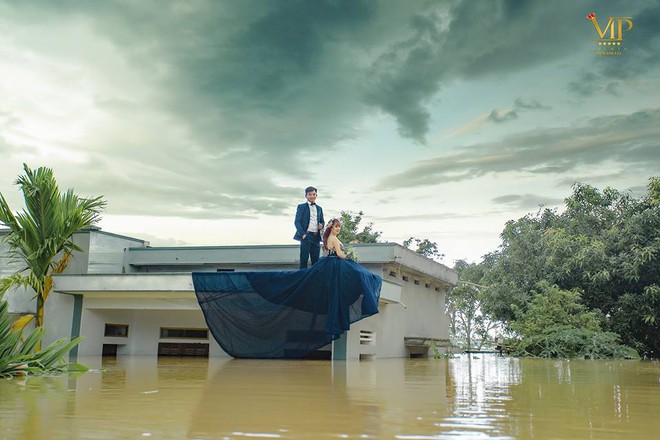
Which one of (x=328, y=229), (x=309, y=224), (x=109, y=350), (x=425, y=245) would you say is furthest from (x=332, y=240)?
(x=425, y=245)

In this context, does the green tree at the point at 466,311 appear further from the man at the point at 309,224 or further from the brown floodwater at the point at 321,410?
the brown floodwater at the point at 321,410

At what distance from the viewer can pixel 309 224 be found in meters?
10.3

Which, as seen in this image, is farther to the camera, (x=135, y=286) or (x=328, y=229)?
(x=135, y=286)

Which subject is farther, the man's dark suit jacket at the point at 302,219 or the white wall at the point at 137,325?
the white wall at the point at 137,325

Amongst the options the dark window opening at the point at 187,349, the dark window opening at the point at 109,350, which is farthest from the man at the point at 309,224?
the dark window opening at the point at 109,350

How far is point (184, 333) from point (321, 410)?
10186 millimetres

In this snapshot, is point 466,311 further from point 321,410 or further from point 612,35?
point 321,410

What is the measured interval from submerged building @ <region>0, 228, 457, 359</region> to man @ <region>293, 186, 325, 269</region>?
5.22 ft

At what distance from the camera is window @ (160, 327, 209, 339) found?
13031 millimetres

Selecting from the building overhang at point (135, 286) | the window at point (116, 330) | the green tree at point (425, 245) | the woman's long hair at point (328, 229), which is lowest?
the window at point (116, 330)

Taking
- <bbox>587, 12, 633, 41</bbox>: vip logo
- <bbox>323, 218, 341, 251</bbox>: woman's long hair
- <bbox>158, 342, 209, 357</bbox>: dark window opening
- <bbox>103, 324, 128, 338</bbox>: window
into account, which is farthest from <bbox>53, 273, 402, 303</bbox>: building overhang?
<bbox>587, 12, 633, 41</bbox>: vip logo

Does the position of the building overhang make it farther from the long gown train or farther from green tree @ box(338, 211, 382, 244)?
green tree @ box(338, 211, 382, 244)

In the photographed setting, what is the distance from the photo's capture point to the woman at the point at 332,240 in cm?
988

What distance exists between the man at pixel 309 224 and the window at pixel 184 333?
369 centimetres
